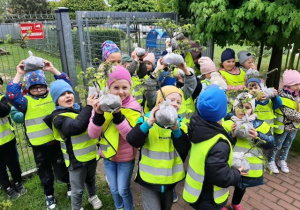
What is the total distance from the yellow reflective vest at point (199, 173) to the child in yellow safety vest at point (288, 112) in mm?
2095

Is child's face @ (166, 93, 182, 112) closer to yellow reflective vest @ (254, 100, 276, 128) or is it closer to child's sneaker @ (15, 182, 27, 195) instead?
yellow reflective vest @ (254, 100, 276, 128)

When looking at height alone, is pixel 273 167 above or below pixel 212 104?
below

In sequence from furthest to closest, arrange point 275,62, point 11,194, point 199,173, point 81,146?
point 275,62 < point 11,194 < point 81,146 < point 199,173

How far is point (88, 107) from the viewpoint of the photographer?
7.95 ft

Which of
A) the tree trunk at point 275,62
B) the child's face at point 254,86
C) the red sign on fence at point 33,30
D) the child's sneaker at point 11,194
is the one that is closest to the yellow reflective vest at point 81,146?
the child's sneaker at point 11,194

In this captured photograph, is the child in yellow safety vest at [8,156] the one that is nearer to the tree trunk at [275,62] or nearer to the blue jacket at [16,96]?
the blue jacket at [16,96]

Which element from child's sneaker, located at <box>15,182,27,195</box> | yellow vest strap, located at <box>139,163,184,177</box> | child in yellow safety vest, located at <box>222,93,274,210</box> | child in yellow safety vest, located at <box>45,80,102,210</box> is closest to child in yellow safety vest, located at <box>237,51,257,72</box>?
child in yellow safety vest, located at <box>222,93,274,210</box>

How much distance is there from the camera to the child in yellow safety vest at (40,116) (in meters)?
2.80

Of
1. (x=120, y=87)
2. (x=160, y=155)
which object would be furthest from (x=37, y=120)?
(x=160, y=155)

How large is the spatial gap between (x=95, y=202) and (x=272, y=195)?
2502mm

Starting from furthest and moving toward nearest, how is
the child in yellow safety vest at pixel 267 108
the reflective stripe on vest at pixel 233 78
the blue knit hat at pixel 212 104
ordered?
1. the reflective stripe on vest at pixel 233 78
2. the child in yellow safety vest at pixel 267 108
3. the blue knit hat at pixel 212 104

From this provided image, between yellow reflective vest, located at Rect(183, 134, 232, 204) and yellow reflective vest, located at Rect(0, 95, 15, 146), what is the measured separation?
2.44 metres

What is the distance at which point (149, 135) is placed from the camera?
7.54 ft

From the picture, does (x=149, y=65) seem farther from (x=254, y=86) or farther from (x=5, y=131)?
(x=5, y=131)
